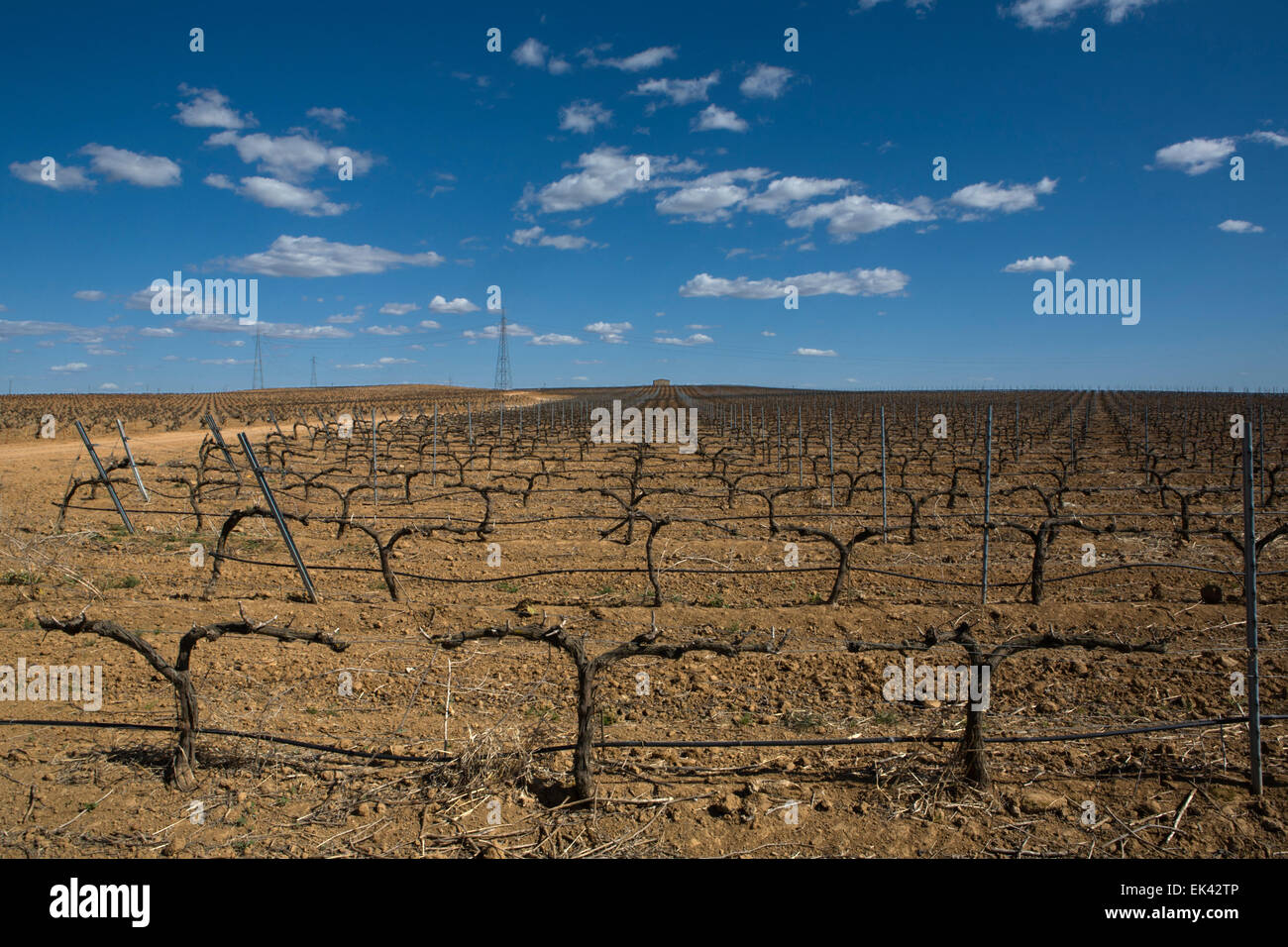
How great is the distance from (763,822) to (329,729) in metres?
2.85

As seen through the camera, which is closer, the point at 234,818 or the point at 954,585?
the point at 234,818

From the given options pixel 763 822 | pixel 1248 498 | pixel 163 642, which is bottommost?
pixel 763 822

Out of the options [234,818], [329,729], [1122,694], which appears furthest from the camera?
[1122,694]

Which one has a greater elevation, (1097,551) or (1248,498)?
(1248,498)

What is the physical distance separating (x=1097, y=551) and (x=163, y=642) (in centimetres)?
1118

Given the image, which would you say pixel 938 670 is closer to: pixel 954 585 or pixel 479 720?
pixel 954 585

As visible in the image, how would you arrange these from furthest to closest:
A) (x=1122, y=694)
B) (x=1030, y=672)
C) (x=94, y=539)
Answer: (x=94, y=539), (x=1030, y=672), (x=1122, y=694)

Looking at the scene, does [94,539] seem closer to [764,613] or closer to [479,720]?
[479,720]

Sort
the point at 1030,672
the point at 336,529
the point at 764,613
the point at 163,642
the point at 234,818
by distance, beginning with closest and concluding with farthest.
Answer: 1. the point at 234,818
2. the point at 1030,672
3. the point at 163,642
4. the point at 764,613
5. the point at 336,529

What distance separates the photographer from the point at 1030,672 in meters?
5.42

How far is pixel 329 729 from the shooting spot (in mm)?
4625

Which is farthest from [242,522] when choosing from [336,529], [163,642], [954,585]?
[954,585]

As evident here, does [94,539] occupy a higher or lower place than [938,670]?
higher

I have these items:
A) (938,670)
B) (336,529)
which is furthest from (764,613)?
(336,529)
